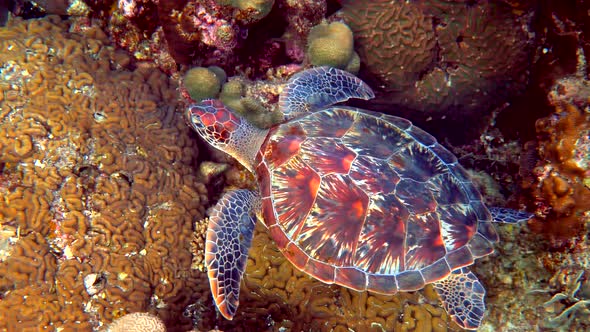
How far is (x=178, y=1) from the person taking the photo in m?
3.52

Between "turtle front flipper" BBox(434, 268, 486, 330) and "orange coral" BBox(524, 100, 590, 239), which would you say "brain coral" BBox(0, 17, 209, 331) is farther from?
"orange coral" BBox(524, 100, 590, 239)

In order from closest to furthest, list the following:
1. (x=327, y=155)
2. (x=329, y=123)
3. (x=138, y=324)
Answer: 1. (x=138, y=324)
2. (x=327, y=155)
3. (x=329, y=123)

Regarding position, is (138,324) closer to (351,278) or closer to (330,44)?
(351,278)

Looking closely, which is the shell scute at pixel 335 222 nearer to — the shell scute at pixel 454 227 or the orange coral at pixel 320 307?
the orange coral at pixel 320 307

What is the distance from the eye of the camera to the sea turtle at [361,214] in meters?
2.93

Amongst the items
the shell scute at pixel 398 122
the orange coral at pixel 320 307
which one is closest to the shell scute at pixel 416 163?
the shell scute at pixel 398 122

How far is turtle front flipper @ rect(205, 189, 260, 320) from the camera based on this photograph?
291 cm

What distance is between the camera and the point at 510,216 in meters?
3.24

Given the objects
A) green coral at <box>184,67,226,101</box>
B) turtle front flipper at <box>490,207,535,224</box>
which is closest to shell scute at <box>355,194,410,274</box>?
turtle front flipper at <box>490,207,535,224</box>

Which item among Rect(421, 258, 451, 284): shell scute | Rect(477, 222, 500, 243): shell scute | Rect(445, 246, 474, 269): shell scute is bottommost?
Rect(421, 258, 451, 284): shell scute

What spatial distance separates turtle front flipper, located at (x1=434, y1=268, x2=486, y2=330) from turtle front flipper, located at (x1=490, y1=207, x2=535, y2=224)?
0.63 metres

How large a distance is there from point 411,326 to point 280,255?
1504 millimetres

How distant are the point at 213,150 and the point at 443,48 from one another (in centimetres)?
353

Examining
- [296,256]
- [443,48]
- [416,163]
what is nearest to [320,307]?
[296,256]
